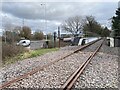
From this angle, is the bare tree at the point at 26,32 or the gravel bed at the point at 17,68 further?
the bare tree at the point at 26,32

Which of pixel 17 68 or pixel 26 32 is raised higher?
pixel 26 32

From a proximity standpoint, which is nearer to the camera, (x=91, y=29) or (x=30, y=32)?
(x=30, y=32)

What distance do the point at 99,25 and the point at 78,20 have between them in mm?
14609

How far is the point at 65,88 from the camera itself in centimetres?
762

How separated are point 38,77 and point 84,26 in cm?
11953

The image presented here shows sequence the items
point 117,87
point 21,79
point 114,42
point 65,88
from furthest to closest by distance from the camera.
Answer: point 114,42 → point 21,79 → point 117,87 → point 65,88

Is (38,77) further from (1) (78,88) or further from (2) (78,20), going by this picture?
(2) (78,20)

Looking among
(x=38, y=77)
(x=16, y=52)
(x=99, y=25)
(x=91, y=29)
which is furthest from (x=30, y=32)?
(x=38, y=77)

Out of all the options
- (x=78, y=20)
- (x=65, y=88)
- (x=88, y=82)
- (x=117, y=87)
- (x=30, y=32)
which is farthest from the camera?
(x=78, y=20)

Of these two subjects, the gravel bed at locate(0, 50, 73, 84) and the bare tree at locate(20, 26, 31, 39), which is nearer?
the gravel bed at locate(0, 50, 73, 84)

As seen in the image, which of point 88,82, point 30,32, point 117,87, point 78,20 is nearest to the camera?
point 117,87

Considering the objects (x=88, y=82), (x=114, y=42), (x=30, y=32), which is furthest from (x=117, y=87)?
(x=30, y=32)

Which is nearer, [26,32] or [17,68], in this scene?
[17,68]

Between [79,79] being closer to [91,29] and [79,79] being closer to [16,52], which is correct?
[16,52]
